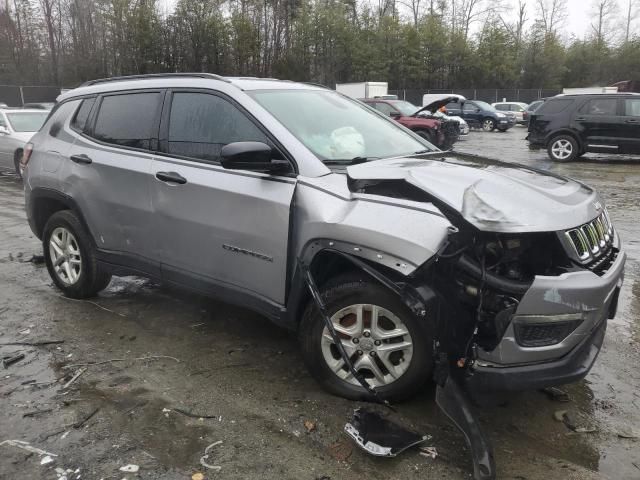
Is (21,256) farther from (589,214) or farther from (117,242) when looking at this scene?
(589,214)

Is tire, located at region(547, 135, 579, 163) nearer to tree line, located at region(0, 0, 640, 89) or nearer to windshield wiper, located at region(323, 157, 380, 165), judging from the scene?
windshield wiper, located at region(323, 157, 380, 165)

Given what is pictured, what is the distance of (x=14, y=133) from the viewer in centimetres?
1139

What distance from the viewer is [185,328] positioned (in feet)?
13.7

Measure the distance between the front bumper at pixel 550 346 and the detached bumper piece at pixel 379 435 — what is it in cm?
44

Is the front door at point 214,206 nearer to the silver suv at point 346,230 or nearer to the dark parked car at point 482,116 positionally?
the silver suv at point 346,230

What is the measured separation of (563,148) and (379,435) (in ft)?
44.9

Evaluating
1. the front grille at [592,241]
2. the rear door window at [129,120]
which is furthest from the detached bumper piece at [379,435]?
the rear door window at [129,120]

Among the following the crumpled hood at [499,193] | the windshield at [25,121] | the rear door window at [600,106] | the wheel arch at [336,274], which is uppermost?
the rear door window at [600,106]

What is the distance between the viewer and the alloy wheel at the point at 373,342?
2.91 m

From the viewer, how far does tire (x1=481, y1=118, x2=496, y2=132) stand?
27.6 m

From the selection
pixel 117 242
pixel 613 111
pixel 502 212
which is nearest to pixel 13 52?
pixel 613 111

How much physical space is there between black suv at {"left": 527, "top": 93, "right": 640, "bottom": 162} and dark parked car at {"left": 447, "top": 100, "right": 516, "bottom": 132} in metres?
13.0

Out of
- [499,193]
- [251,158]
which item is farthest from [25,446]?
[499,193]

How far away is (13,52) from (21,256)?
1578 inches
